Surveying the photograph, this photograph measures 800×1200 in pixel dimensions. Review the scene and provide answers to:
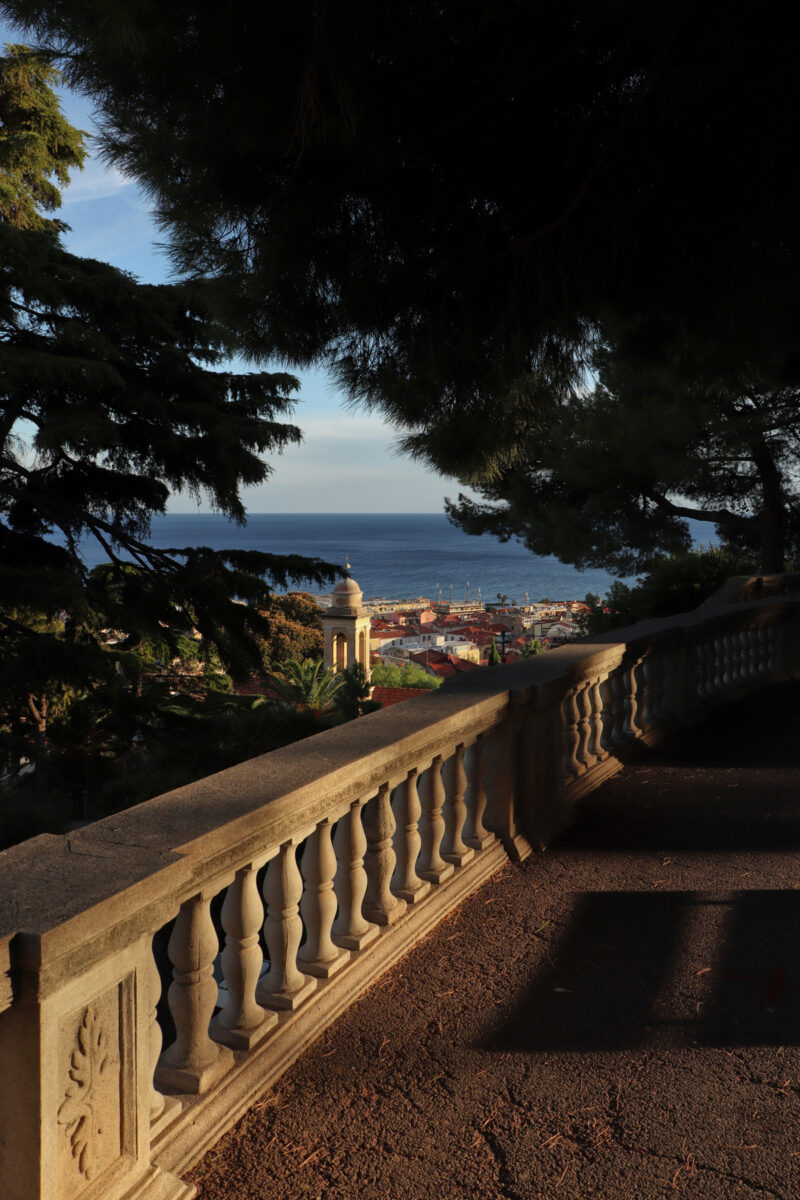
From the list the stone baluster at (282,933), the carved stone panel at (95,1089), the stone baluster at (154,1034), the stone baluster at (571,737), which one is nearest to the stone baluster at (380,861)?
the stone baluster at (282,933)

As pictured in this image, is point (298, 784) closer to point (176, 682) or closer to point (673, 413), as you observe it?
point (176, 682)

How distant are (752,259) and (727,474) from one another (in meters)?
14.3

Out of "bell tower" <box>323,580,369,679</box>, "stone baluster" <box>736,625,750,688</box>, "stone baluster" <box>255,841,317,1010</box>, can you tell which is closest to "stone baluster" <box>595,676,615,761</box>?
"stone baluster" <box>736,625,750,688</box>

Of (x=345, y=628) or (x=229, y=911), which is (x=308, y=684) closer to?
(x=345, y=628)

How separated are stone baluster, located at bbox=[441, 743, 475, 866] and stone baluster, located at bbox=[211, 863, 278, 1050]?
1.38m

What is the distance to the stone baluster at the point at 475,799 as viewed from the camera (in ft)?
12.8

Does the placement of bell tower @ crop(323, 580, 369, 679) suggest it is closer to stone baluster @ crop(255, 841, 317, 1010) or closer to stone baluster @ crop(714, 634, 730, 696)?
stone baluster @ crop(714, 634, 730, 696)

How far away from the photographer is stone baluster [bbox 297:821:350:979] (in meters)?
2.77

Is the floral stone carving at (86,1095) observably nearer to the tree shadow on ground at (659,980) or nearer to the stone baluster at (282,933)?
the stone baluster at (282,933)

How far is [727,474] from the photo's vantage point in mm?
18359

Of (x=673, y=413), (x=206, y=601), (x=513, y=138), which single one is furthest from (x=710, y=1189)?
(x=673, y=413)

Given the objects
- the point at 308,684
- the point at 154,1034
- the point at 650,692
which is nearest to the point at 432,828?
the point at 154,1034

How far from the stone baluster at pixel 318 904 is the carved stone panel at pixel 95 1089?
95 centimetres

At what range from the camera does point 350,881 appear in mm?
2961
